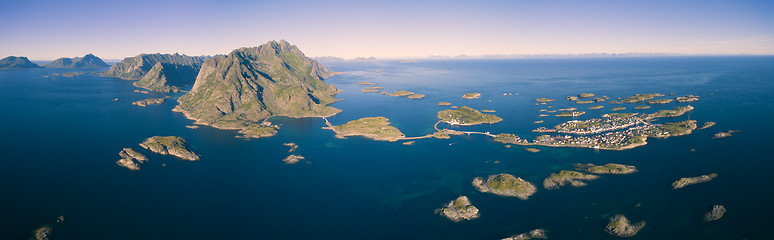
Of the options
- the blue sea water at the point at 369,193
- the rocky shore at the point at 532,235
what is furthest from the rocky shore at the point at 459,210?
the rocky shore at the point at 532,235

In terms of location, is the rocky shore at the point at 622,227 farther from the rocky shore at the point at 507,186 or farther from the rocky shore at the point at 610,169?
the rocky shore at the point at 610,169

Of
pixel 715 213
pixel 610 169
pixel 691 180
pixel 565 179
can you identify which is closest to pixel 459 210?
pixel 565 179

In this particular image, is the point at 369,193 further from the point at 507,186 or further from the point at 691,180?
the point at 691,180

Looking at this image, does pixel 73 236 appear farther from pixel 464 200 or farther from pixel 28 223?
pixel 464 200

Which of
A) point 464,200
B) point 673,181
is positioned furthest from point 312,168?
point 673,181

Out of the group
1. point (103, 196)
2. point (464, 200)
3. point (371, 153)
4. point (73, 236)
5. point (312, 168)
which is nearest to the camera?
point (73, 236)

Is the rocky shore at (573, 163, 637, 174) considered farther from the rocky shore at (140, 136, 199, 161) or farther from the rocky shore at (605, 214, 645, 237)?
the rocky shore at (140, 136, 199, 161)

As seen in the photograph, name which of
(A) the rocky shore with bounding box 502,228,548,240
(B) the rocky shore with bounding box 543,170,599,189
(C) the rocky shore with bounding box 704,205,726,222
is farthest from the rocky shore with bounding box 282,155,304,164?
(C) the rocky shore with bounding box 704,205,726,222
